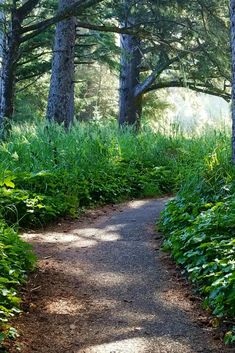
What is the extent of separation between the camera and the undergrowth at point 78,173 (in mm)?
4535

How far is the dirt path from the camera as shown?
2822 millimetres

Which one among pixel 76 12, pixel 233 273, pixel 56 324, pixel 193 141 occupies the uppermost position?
pixel 76 12

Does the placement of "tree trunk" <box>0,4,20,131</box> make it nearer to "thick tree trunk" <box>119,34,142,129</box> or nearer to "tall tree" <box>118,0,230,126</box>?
"tall tree" <box>118,0,230,126</box>

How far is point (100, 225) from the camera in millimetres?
5855

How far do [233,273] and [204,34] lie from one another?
32.3 feet

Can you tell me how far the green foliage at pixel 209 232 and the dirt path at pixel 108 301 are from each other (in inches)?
6.6

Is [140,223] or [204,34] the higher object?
[204,34]

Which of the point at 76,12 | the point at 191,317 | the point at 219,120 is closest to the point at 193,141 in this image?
the point at 219,120

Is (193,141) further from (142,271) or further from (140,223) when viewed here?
(142,271)

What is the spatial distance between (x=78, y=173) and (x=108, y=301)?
151 inches

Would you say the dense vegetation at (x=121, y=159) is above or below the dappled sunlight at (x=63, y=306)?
above

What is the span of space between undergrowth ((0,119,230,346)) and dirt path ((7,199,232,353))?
236mm

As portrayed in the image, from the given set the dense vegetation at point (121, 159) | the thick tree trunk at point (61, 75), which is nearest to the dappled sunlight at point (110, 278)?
the dense vegetation at point (121, 159)

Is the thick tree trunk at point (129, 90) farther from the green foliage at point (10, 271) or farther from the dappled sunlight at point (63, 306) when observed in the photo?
the dappled sunlight at point (63, 306)
